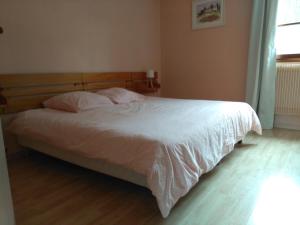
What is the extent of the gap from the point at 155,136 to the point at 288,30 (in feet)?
10.0

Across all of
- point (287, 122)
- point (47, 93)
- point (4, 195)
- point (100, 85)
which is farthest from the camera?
point (287, 122)

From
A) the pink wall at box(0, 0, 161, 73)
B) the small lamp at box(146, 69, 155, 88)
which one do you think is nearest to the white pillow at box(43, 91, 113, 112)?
the pink wall at box(0, 0, 161, 73)

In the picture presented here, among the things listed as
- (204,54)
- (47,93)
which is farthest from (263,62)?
(47,93)

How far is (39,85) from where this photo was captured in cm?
265

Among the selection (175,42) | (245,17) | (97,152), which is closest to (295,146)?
(245,17)

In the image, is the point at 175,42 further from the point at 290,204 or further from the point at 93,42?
the point at 290,204

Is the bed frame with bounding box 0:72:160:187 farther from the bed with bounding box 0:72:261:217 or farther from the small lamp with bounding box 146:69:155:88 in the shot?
the small lamp with bounding box 146:69:155:88

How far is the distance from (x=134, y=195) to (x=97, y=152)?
1.47 ft

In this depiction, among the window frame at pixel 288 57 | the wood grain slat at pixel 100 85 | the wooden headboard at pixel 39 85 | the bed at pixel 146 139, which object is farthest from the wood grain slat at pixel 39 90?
the window frame at pixel 288 57

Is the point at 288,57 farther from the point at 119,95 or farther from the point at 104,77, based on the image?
the point at 104,77

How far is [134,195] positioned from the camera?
1.79 metres

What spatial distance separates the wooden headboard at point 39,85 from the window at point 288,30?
8.19 ft

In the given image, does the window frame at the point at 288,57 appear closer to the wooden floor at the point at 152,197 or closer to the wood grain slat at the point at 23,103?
the wooden floor at the point at 152,197

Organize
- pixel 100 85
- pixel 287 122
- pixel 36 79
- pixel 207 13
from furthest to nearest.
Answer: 1. pixel 207 13
2. pixel 287 122
3. pixel 100 85
4. pixel 36 79
